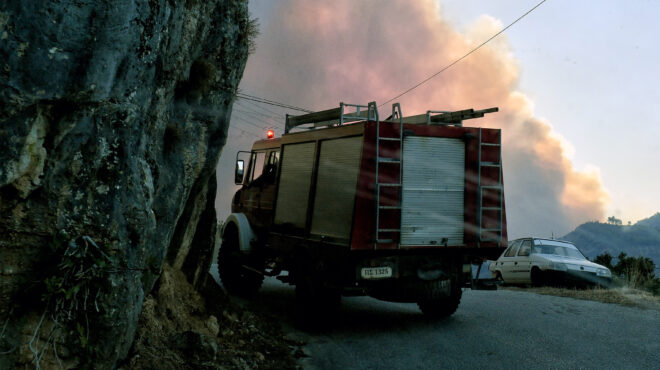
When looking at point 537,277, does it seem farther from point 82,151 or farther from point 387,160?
point 82,151

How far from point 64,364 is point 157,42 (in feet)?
8.58

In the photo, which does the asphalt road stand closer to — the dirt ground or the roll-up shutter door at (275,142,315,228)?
the dirt ground

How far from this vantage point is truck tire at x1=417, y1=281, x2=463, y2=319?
8086 mm

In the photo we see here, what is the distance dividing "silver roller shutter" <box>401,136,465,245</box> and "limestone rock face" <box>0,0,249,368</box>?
11.9 feet

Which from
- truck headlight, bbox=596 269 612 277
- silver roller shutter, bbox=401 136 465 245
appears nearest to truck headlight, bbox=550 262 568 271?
truck headlight, bbox=596 269 612 277

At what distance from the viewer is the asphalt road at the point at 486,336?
19.4ft

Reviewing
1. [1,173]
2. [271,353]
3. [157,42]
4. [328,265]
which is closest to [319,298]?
[328,265]

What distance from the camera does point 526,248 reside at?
14.9 meters

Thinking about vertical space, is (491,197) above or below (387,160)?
below

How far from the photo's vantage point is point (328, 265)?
7.25 m

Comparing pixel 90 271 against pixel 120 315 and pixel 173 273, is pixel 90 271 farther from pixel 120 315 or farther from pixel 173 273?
pixel 173 273

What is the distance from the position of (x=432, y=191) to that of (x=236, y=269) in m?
4.79

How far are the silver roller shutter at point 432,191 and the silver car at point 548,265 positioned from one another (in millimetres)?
7340

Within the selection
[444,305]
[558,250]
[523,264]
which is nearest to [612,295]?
[558,250]
